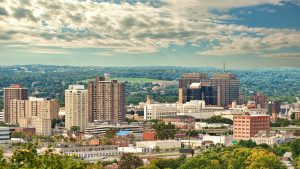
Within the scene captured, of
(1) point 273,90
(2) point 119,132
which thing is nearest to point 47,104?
(2) point 119,132

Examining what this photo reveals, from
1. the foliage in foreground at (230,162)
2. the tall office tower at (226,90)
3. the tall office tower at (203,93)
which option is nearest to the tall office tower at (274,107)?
the tall office tower at (226,90)

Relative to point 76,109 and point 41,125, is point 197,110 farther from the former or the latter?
point 41,125

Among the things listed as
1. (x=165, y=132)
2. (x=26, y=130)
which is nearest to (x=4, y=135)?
(x=26, y=130)

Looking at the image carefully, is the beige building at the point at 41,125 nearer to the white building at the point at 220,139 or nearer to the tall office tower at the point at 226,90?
the white building at the point at 220,139

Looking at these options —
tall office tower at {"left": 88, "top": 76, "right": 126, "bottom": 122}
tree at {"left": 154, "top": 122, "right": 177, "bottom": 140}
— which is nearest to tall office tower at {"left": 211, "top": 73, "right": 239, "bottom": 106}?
tall office tower at {"left": 88, "top": 76, "right": 126, "bottom": 122}

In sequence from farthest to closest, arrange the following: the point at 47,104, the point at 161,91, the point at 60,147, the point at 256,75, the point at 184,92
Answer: the point at 256,75
the point at 161,91
the point at 184,92
the point at 47,104
the point at 60,147

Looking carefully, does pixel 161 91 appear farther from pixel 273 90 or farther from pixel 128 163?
pixel 128 163

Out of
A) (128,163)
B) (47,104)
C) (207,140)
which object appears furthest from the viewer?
(47,104)
